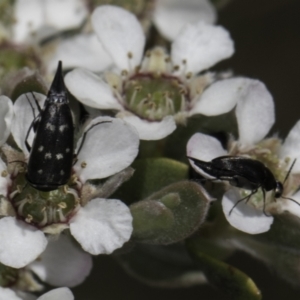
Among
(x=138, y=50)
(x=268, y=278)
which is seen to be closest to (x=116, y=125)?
(x=138, y=50)

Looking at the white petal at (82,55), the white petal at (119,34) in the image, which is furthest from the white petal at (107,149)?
the white petal at (82,55)

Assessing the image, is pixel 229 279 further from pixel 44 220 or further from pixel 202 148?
pixel 44 220

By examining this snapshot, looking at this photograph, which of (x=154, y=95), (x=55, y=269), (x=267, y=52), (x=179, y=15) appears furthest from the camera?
(x=267, y=52)

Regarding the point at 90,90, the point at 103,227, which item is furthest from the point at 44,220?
the point at 90,90

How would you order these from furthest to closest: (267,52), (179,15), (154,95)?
(267,52)
(179,15)
(154,95)

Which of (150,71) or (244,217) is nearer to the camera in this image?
(244,217)

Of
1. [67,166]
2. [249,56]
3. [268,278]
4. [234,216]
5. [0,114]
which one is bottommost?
[268,278]

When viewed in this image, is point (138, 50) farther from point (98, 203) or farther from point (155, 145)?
point (98, 203)
